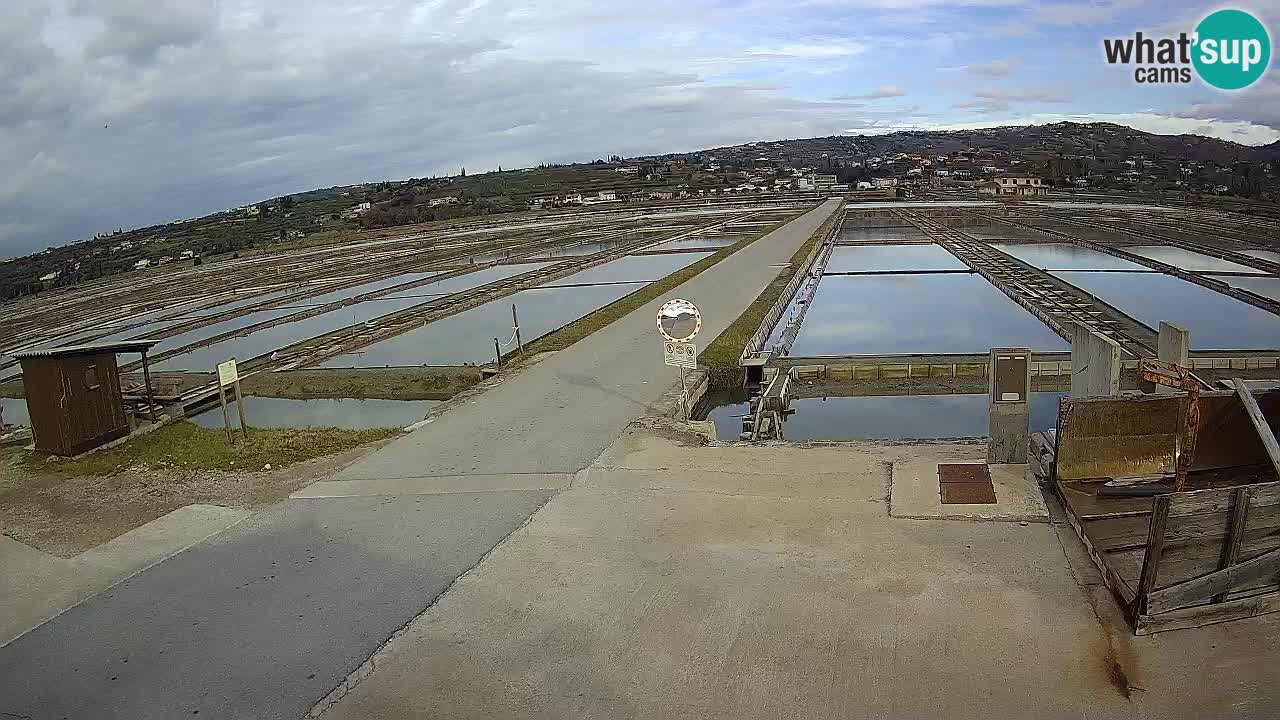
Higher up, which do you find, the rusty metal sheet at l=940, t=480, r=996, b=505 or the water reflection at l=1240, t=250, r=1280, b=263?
the rusty metal sheet at l=940, t=480, r=996, b=505

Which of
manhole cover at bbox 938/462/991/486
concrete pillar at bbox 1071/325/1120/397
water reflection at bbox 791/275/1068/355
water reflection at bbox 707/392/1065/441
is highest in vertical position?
concrete pillar at bbox 1071/325/1120/397

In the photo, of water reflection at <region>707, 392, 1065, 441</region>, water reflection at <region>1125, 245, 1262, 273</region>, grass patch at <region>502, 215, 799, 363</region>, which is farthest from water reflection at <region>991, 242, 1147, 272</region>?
water reflection at <region>707, 392, 1065, 441</region>

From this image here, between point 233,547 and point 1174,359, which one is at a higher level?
point 1174,359

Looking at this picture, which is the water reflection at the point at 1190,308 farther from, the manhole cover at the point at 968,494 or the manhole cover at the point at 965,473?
the manhole cover at the point at 968,494

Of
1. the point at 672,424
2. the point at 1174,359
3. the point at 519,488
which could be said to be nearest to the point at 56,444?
the point at 519,488

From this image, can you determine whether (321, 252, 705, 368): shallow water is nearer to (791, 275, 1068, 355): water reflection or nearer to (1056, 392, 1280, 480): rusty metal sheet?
(791, 275, 1068, 355): water reflection

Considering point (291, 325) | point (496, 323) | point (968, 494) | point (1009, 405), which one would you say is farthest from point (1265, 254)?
point (291, 325)

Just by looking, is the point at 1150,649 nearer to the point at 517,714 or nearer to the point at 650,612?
the point at 650,612
